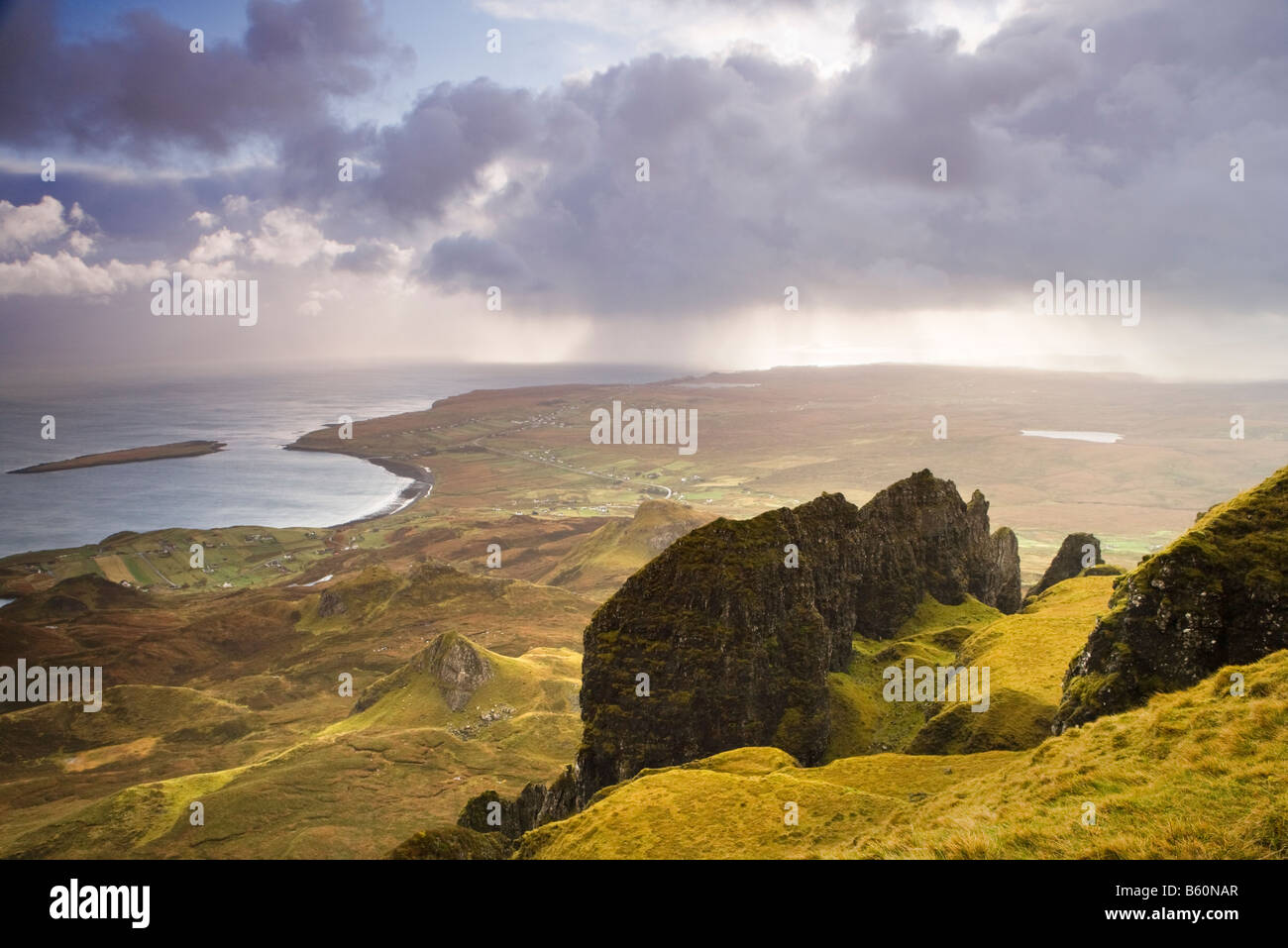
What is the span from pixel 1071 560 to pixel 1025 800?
79303mm

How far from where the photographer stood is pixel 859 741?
47.1 metres

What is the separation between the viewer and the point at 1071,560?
8706cm

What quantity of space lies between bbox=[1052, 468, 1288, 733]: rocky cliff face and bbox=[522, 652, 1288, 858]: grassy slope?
5.01m

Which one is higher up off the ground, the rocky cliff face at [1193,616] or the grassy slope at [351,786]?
the rocky cliff face at [1193,616]

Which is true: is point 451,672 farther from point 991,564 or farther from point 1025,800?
point 1025,800

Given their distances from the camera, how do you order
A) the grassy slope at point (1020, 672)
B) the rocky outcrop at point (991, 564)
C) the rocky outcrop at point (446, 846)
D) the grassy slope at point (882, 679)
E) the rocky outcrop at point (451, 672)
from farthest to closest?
the rocky outcrop at point (451, 672) → the rocky outcrop at point (991, 564) → the grassy slope at point (882, 679) → the grassy slope at point (1020, 672) → the rocky outcrop at point (446, 846)

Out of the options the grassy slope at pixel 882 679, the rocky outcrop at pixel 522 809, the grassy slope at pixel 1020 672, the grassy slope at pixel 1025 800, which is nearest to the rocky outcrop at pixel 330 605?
the rocky outcrop at pixel 522 809

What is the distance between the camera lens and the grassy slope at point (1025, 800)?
1512 centimetres

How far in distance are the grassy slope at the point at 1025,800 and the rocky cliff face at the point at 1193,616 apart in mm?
5011

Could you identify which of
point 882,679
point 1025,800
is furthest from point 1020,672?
point 1025,800

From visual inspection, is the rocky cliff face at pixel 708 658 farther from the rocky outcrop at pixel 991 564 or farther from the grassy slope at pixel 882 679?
the rocky outcrop at pixel 991 564
